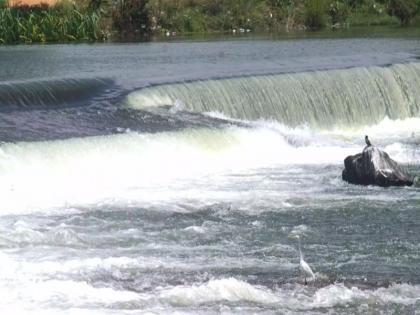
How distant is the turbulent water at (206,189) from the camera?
928 centimetres

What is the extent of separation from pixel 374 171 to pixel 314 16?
3970 centimetres

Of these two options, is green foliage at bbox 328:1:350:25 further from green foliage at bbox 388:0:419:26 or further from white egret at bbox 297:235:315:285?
white egret at bbox 297:235:315:285

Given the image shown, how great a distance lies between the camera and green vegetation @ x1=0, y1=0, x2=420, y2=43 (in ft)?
140

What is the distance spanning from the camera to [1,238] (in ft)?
36.8

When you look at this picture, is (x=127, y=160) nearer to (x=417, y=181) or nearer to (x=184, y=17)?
(x=417, y=181)

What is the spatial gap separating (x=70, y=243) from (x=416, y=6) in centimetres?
4654

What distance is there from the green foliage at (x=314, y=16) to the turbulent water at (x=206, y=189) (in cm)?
2568

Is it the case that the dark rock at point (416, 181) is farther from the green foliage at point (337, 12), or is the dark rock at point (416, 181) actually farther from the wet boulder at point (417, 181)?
the green foliage at point (337, 12)

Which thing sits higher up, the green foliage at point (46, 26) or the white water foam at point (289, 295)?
the green foliage at point (46, 26)

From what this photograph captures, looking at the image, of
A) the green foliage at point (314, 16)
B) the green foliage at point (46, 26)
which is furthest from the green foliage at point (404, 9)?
the green foliage at point (46, 26)

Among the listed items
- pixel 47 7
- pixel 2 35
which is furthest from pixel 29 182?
pixel 47 7

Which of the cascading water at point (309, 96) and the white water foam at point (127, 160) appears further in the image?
the cascading water at point (309, 96)

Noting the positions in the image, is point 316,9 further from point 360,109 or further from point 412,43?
point 360,109

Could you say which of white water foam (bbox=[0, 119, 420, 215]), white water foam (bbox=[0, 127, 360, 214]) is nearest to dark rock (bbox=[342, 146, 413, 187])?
white water foam (bbox=[0, 119, 420, 215])
